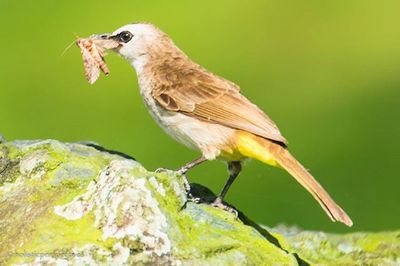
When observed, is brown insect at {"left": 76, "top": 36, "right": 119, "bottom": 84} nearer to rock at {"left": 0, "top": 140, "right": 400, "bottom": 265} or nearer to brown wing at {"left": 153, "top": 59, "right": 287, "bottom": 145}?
brown wing at {"left": 153, "top": 59, "right": 287, "bottom": 145}

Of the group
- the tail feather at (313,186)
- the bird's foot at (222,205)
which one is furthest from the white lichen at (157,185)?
the tail feather at (313,186)

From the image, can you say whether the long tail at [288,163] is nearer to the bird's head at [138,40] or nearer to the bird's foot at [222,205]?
the bird's foot at [222,205]

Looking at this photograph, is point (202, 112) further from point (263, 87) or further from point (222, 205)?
point (263, 87)

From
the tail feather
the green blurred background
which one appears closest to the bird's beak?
the tail feather

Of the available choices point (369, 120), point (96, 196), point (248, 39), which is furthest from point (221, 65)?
point (96, 196)

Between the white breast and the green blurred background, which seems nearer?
the white breast
